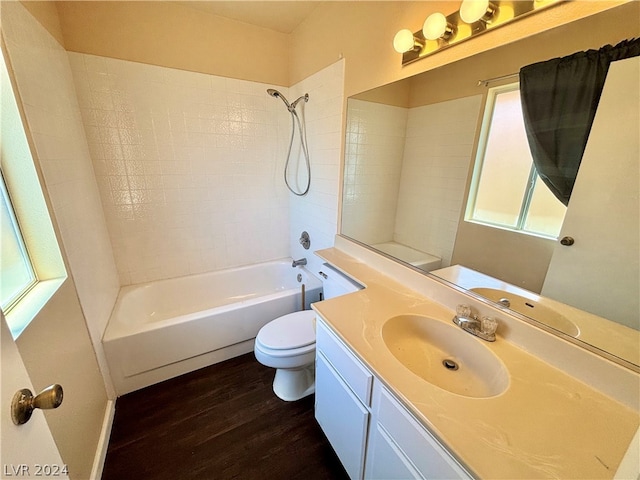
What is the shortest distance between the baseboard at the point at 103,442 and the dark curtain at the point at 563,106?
7.44 feet

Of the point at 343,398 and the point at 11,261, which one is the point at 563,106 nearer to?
the point at 343,398

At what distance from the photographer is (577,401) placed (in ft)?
2.31

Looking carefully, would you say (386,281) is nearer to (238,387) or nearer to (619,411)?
(619,411)

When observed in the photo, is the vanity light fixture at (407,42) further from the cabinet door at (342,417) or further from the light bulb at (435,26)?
the cabinet door at (342,417)

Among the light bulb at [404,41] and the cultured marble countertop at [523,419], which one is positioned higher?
the light bulb at [404,41]

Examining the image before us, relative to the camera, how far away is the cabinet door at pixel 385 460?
0.77 m

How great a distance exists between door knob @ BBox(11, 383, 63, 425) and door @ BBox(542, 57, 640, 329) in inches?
57.0

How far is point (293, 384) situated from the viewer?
1.64 meters

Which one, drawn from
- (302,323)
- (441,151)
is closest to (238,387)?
(302,323)

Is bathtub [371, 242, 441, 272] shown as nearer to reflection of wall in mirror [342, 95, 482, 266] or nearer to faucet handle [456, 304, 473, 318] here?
reflection of wall in mirror [342, 95, 482, 266]

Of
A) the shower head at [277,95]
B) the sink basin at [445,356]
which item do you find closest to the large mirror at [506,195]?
the sink basin at [445,356]

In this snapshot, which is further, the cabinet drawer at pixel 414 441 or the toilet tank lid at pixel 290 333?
the toilet tank lid at pixel 290 333

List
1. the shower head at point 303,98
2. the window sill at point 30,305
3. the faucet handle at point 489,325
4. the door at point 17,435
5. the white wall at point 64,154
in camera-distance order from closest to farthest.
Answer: the door at point 17,435 → the window sill at point 30,305 → the faucet handle at point 489,325 → the white wall at point 64,154 → the shower head at point 303,98

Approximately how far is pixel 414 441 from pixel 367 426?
27 cm
